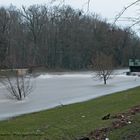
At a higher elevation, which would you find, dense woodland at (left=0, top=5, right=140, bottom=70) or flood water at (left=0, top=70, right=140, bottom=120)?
dense woodland at (left=0, top=5, right=140, bottom=70)

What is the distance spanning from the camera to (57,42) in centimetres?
12369

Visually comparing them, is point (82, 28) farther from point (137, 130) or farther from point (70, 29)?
point (137, 130)

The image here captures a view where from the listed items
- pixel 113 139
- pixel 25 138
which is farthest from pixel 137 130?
pixel 25 138

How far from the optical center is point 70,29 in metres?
124

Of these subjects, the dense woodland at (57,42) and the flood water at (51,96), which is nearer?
the flood water at (51,96)

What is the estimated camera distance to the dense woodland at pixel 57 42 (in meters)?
117

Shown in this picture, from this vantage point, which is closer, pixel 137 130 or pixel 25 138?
pixel 137 130

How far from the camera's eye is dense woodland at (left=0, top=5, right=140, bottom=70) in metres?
117

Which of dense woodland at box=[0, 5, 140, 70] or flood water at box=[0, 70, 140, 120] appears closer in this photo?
flood water at box=[0, 70, 140, 120]

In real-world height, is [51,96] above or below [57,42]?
below

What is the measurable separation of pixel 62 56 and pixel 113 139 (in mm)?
117627

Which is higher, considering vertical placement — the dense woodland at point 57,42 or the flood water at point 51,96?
the dense woodland at point 57,42

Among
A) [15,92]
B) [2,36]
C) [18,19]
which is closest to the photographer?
[15,92]

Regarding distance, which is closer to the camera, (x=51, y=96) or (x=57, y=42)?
(x=51, y=96)
